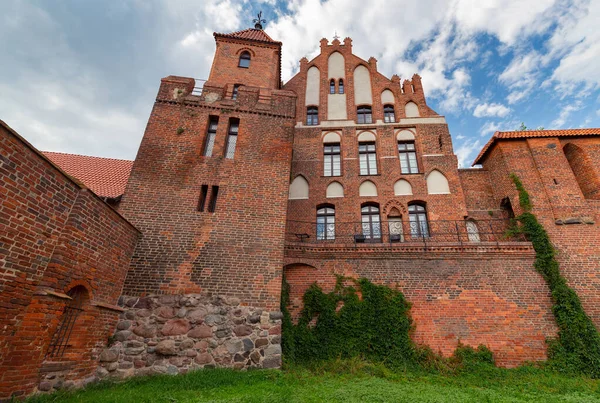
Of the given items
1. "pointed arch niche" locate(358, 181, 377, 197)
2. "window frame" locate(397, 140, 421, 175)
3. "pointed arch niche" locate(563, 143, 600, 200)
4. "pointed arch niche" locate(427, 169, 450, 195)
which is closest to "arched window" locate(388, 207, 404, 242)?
"pointed arch niche" locate(358, 181, 377, 197)

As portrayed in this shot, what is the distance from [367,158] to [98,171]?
1208 centimetres

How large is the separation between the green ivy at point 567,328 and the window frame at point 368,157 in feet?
22.9

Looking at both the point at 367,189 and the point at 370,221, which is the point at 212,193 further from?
the point at 367,189

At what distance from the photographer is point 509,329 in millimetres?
8320

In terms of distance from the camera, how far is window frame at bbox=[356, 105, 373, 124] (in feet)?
49.9

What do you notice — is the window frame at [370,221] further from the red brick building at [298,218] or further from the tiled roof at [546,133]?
the tiled roof at [546,133]

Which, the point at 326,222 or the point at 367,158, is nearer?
the point at 326,222

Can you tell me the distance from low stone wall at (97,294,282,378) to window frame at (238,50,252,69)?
36.8 feet

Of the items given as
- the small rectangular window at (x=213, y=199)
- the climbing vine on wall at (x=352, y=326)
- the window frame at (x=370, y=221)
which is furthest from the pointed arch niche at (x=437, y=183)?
the small rectangular window at (x=213, y=199)

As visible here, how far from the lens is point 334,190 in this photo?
527 inches

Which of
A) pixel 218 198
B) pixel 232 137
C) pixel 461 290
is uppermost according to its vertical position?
pixel 232 137

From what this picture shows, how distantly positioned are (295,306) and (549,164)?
11290 mm

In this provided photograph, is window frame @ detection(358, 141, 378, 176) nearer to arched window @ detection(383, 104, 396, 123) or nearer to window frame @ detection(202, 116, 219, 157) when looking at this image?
arched window @ detection(383, 104, 396, 123)

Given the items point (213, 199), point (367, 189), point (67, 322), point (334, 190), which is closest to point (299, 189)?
point (334, 190)
